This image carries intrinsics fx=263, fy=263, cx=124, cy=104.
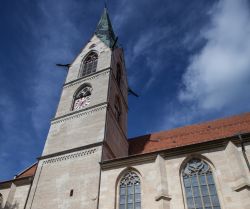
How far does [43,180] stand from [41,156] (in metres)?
1.65

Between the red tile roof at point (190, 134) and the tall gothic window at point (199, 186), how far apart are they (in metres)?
2.53

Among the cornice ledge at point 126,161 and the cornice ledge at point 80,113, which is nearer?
the cornice ledge at point 126,161

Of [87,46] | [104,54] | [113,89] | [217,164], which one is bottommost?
[217,164]

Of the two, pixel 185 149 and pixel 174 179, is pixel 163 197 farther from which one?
pixel 185 149

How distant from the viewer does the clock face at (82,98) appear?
17375 millimetres

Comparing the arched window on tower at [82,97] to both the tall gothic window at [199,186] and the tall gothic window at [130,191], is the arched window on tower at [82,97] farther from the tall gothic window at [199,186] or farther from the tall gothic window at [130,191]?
the tall gothic window at [199,186]

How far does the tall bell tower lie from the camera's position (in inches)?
488

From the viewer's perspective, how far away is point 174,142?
50.2 feet

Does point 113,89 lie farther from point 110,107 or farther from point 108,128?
point 108,128

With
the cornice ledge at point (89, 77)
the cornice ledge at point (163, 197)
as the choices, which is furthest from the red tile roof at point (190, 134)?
the cornice ledge at point (89, 77)

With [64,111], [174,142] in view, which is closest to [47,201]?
[64,111]

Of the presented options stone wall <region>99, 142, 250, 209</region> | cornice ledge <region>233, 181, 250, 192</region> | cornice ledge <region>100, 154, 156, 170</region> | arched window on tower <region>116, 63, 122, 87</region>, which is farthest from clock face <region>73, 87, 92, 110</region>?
cornice ledge <region>233, 181, 250, 192</region>

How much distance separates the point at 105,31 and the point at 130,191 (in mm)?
18383

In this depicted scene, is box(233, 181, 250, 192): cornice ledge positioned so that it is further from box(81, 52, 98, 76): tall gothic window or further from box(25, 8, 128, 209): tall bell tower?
box(81, 52, 98, 76): tall gothic window
